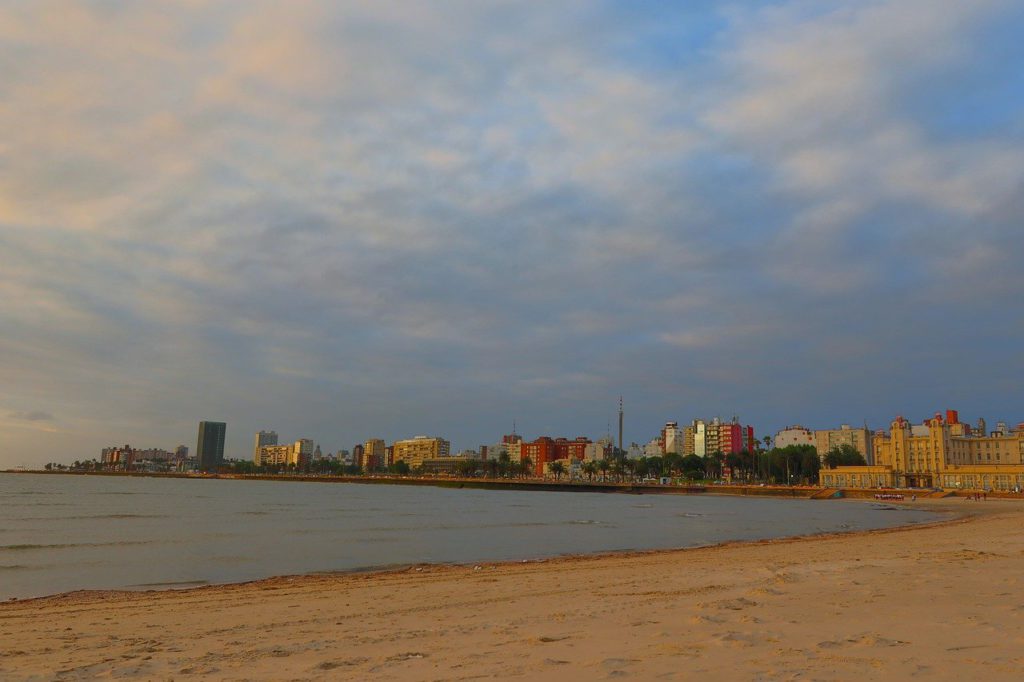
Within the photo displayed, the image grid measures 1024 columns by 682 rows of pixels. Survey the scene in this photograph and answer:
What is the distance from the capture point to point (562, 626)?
A: 10062mm

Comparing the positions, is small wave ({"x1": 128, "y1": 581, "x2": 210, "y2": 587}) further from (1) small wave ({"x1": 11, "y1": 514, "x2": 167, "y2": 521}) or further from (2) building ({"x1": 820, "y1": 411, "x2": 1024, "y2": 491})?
(2) building ({"x1": 820, "y1": 411, "x2": 1024, "y2": 491})

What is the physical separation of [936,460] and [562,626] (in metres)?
153

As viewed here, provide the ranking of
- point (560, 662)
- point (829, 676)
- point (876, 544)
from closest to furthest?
point (829, 676), point (560, 662), point (876, 544)

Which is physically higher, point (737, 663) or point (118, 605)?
point (737, 663)

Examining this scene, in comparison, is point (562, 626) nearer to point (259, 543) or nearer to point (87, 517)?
point (259, 543)

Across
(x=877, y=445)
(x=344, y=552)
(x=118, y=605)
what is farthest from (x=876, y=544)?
(x=877, y=445)

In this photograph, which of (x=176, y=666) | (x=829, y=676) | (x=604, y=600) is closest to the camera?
(x=829, y=676)

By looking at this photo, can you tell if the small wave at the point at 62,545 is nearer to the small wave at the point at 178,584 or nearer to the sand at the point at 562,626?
the small wave at the point at 178,584

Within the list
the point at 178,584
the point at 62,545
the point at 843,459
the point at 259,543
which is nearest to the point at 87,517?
the point at 62,545

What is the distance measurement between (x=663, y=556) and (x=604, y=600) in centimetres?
1141

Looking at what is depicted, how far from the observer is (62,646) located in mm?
10047

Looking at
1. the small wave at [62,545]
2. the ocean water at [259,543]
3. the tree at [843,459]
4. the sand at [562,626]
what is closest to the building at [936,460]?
the tree at [843,459]

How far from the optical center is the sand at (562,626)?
7.07 m

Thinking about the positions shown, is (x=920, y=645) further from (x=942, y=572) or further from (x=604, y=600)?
(x=942, y=572)
